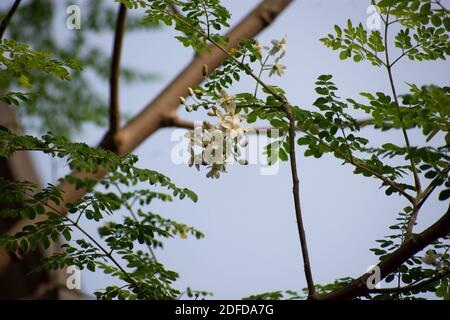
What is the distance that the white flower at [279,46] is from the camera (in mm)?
1200

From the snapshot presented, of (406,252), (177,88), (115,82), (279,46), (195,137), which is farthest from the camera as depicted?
(177,88)

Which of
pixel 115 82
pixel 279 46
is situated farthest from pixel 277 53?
pixel 115 82

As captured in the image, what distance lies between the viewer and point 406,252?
2.89 feet

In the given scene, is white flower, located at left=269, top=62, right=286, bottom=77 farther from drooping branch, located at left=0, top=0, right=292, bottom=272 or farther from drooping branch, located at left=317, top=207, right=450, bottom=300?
drooping branch, located at left=0, top=0, right=292, bottom=272

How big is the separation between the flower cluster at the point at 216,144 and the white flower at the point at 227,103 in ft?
0.07

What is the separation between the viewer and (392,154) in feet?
3.34

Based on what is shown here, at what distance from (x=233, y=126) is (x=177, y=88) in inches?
58.7

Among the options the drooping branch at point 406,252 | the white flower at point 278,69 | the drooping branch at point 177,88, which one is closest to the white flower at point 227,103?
the white flower at point 278,69

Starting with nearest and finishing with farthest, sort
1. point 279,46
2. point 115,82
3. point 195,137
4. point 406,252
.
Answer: point 406,252 → point 195,137 → point 279,46 → point 115,82

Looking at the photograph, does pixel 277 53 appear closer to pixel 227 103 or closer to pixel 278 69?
pixel 278 69

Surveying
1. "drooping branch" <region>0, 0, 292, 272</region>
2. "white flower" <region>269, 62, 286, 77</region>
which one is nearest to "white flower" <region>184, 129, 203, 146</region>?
"white flower" <region>269, 62, 286, 77</region>

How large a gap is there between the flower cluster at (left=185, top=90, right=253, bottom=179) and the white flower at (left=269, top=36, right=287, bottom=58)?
Result: 0.81ft
